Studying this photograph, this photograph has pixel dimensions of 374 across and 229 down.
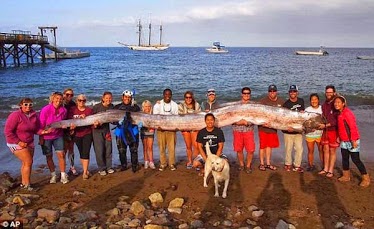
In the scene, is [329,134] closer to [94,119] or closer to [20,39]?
[94,119]

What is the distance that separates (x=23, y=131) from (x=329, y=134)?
5992 mm

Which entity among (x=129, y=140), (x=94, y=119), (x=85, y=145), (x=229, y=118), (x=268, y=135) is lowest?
(x=85, y=145)

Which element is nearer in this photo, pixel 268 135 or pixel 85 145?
pixel 85 145

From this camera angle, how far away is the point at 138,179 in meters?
7.84

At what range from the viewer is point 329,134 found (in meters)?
7.78

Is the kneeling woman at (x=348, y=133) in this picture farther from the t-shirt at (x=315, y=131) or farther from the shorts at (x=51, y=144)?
the shorts at (x=51, y=144)

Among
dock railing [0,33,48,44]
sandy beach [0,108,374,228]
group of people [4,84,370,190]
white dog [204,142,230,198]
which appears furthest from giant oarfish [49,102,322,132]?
dock railing [0,33,48,44]

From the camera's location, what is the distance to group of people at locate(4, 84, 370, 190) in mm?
7250

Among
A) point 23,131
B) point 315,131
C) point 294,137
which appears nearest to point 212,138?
point 294,137

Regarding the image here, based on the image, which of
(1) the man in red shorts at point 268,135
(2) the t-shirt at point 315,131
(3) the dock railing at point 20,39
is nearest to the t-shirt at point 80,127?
(1) the man in red shorts at point 268,135

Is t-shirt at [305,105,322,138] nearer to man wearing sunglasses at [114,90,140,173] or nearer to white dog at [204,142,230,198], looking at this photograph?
white dog at [204,142,230,198]

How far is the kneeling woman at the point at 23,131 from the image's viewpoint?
697 cm

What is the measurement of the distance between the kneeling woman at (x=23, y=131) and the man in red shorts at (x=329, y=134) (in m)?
5.66

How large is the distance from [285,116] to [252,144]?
3.03ft
